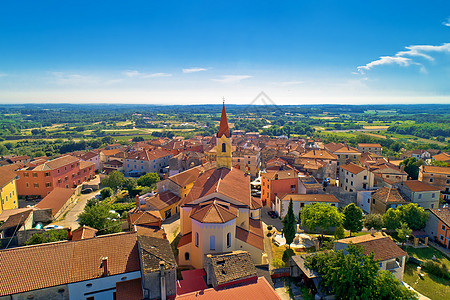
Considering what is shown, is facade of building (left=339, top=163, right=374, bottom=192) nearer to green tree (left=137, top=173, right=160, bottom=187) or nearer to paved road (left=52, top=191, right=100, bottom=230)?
green tree (left=137, top=173, right=160, bottom=187)

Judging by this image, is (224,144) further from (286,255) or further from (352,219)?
(352,219)

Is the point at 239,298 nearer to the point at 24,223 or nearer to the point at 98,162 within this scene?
the point at 24,223

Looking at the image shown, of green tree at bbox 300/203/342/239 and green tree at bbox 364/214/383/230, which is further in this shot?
green tree at bbox 364/214/383/230

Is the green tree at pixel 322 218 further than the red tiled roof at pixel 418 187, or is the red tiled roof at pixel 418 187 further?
the red tiled roof at pixel 418 187

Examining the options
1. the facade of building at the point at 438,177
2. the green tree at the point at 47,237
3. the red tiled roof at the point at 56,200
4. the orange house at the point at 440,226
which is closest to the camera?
the green tree at the point at 47,237

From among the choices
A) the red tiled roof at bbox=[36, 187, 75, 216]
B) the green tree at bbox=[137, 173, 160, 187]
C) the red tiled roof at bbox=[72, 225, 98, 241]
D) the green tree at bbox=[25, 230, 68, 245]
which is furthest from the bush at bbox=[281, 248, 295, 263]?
the green tree at bbox=[137, 173, 160, 187]

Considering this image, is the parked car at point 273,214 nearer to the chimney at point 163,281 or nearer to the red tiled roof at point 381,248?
the red tiled roof at point 381,248

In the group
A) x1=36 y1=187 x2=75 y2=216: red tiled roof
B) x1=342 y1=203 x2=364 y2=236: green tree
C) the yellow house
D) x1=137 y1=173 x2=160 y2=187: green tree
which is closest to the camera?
x1=342 y1=203 x2=364 y2=236: green tree

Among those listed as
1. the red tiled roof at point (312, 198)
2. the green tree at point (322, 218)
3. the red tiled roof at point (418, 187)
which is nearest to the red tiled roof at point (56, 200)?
the red tiled roof at point (312, 198)

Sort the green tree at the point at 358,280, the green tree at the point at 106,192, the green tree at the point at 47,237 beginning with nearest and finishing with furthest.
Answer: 1. the green tree at the point at 358,280
2. the green tree at the point at 47,237
3. the green tree at the point at 106,192
